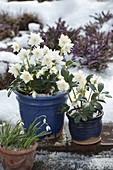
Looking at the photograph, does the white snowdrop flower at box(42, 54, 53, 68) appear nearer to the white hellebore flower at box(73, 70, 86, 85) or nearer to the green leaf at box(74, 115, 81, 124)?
the white hellebore flower at box(73, 70, 86, 85)

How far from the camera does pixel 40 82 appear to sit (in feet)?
9.96

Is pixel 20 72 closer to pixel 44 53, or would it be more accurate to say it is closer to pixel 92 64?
pixel 44 53

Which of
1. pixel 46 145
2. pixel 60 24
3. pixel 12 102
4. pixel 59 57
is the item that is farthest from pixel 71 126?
pixel 60 24

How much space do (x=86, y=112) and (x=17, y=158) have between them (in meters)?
0.57

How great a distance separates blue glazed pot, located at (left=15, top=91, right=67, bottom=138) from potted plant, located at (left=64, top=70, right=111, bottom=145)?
8 centimetres

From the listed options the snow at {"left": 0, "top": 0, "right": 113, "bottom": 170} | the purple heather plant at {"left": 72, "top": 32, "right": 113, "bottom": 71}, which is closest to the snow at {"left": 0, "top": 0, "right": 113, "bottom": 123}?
the snow at {"left": 0, "top": 0, "right": 113, "bottom": 170}

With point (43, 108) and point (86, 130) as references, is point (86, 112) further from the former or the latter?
point (43, 108)

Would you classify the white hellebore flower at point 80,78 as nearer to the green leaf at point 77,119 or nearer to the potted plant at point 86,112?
the potted plant at point 86,112

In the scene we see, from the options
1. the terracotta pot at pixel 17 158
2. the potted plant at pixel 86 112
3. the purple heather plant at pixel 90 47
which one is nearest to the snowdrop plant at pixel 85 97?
the potted plant at pixel 86 112

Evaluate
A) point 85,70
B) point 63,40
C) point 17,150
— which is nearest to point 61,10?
point 85,70

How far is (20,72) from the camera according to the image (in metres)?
3.02

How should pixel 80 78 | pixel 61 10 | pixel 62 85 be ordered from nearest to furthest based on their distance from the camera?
pixel 62 85 → pixel 80 78 → pixel 61 10

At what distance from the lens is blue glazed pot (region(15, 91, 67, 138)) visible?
304cm

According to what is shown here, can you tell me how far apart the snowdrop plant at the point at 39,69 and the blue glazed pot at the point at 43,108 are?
51mm
